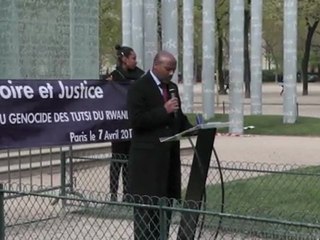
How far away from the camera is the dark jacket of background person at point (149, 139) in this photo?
5.89 m

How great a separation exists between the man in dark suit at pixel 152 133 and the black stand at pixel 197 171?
0.20 meters

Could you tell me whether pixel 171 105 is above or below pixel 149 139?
above

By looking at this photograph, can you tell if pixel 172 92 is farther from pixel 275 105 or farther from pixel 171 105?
pixel 275 105

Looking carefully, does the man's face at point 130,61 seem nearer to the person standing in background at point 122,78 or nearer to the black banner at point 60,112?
the person standing in background at point 122,78

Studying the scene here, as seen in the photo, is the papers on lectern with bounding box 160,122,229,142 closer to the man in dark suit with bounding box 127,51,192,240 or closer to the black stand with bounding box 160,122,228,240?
the black stand with bounding box 160,122,228,240

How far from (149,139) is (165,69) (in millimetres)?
606

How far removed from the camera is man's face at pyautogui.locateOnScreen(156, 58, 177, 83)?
19.0 ft

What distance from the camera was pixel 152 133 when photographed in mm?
5988

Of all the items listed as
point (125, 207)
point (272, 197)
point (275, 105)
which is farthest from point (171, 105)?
point (275, 105)

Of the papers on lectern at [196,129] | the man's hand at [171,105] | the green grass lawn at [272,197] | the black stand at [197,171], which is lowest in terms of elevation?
the green grass lawn at [272,197]

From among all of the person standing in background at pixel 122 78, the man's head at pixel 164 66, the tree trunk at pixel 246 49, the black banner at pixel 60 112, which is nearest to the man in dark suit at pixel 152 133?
the man's head at pixel 164 66

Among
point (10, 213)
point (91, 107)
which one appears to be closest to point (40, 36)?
point (91, 107)

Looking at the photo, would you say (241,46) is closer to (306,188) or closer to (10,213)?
(306,188)

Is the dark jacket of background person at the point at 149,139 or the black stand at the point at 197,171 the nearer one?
the black stand at the point at 197,171
